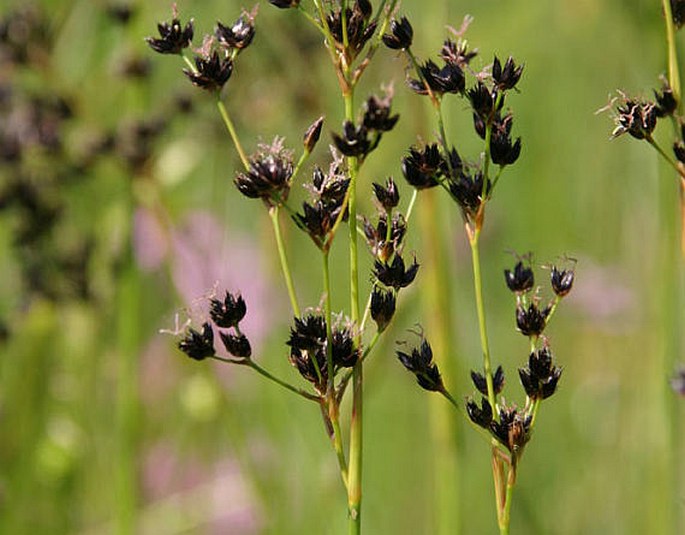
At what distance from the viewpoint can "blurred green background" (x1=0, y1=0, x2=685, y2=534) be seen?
164 cm

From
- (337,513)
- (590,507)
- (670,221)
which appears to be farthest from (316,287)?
(670,221)

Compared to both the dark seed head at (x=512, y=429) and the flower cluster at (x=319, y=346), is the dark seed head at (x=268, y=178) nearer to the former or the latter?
the flower cluster at (x=319, y=346)

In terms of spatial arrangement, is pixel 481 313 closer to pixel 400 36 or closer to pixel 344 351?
pixel 344 351

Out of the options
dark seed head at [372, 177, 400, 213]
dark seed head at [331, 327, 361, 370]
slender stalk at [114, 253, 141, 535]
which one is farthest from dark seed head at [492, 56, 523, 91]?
slender stalk at [114, 253, 141, 535]

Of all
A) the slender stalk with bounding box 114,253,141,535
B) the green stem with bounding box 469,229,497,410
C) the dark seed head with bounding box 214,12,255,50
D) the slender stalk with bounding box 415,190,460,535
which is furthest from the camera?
the slender stalk with bounding box 114,253,141,535

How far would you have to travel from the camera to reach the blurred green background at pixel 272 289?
5.37 ft

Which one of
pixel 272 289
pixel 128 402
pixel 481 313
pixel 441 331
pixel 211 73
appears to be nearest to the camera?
pixel 481 313

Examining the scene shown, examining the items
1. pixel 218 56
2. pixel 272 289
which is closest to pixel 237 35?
pixel 218 56

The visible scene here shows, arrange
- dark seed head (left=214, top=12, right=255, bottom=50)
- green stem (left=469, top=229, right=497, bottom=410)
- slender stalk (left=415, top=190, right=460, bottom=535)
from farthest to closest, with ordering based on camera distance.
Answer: slender stalk (left=415, top=190, right=460, bottom=535)
dark seed head (left=214, top=12, right=255, bottom=50)
green stem (left=469, top=229, right=497, bottom=410)

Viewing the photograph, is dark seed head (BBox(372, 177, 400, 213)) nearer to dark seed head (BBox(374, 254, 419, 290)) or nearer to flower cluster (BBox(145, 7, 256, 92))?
dark seed head (BBox(374, 254, 419, 290))

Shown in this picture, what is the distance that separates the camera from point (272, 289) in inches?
85.0

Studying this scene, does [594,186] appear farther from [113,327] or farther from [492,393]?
[492,393]

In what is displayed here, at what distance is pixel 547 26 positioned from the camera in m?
2.87

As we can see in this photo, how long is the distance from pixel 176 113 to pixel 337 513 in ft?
2.15
